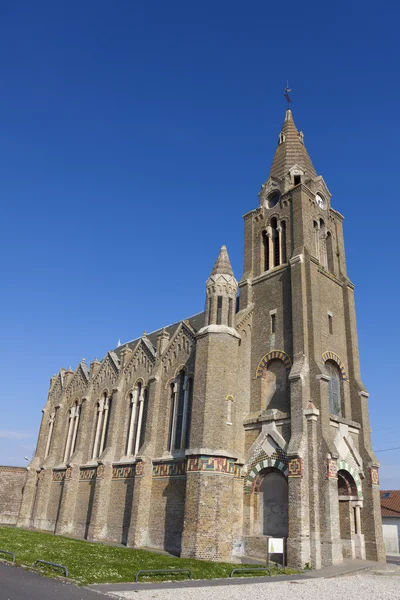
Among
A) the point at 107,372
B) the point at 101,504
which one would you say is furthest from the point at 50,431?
the point at 101,504

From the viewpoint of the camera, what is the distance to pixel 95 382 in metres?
34.9

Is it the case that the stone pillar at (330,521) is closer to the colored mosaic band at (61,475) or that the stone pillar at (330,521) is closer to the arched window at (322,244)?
the arched window at (322,244)

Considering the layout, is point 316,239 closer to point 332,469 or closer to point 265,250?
point 265,250

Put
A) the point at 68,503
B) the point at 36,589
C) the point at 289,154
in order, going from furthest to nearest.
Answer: the point at 289,154 < the point at 68,503 < the point at 36,589

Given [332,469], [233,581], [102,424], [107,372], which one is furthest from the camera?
[107,372]

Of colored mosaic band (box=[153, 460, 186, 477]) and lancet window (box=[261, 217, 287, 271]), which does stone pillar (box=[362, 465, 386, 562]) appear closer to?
colored mosaic band (box=[153, 460, 186, 477])

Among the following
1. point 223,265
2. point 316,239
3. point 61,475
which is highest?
point 316,239

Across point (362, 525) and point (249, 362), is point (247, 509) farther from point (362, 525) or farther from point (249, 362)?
point (249, 362)

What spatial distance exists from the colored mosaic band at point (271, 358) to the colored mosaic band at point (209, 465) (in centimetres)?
577

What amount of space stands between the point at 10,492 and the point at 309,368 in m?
29.4

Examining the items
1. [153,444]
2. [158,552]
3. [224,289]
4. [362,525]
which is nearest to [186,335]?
[224,289]

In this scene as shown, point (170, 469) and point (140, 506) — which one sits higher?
point (170, 469)

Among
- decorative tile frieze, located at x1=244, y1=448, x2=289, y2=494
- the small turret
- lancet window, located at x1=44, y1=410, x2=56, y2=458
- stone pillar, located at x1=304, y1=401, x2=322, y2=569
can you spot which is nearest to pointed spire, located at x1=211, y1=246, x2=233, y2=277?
the small turret

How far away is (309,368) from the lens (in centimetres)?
2295
